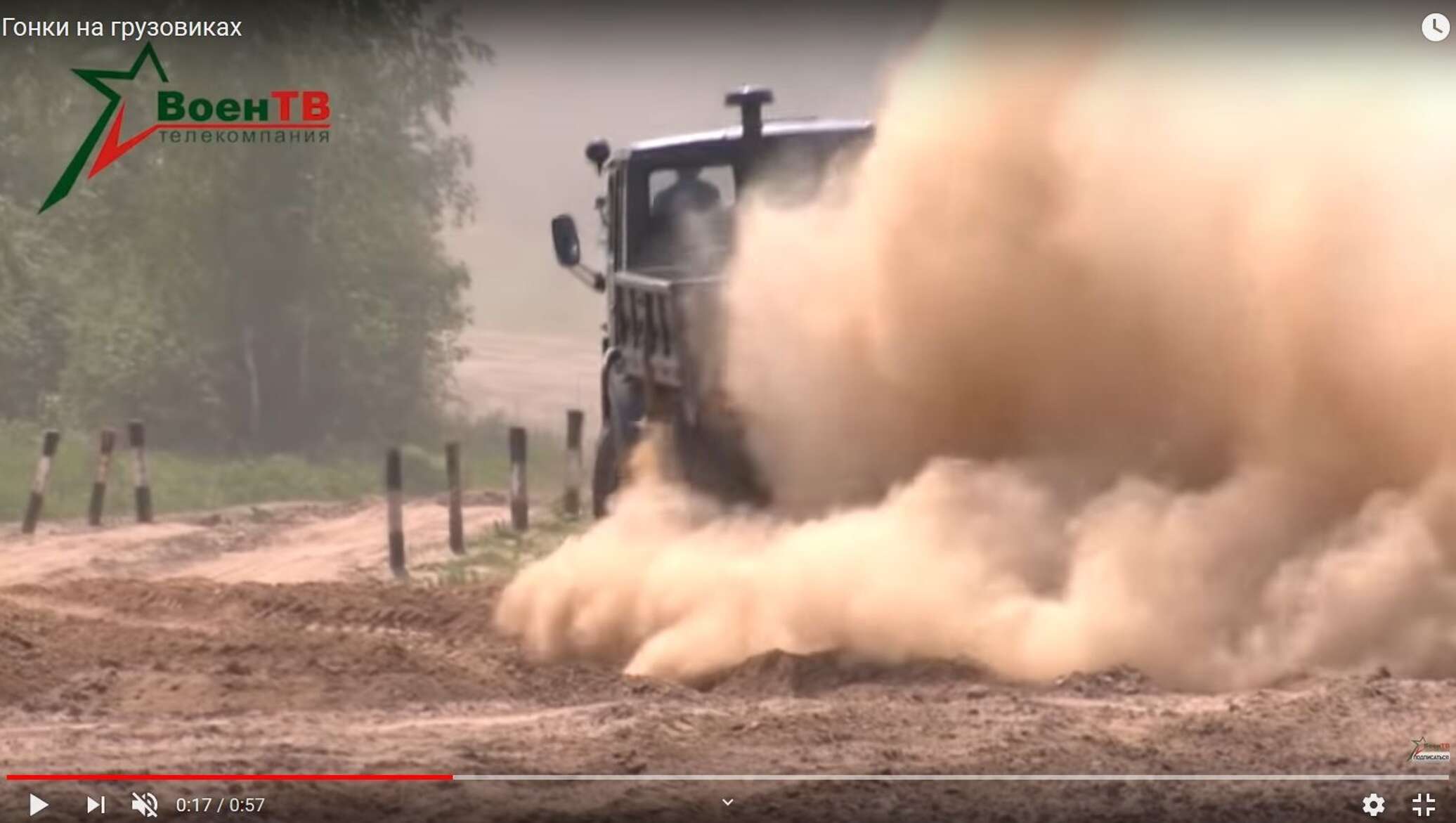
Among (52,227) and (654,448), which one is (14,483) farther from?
(654,448)

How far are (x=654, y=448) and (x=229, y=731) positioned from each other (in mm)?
5349

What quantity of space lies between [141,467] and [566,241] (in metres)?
6.81

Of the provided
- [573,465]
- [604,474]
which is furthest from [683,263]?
[573,465]

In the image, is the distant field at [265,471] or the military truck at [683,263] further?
the distant field at [265,471]

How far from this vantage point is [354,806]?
6984 millimetres

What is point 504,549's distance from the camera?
1789 centimetres

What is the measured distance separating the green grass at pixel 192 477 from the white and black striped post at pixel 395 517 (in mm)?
3625

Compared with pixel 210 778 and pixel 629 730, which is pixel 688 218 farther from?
pixel 210 778

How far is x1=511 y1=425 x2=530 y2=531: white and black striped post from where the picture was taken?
61.5 ft

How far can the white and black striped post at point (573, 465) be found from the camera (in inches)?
768

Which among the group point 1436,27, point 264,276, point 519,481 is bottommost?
point 519,481
